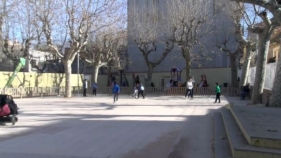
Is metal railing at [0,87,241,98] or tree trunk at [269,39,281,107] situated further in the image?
metal railing at [0,87,241,98]

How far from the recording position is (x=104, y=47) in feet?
121

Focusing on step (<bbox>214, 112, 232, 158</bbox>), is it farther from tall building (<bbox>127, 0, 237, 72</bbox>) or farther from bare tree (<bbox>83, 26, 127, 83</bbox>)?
bare tree (<bbox>83, 26, 127, 83</bbox>)

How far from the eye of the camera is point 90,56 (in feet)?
127

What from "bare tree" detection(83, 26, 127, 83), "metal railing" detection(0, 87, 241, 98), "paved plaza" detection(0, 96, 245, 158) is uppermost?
"bare tree" detection(83, 26, 127, 83)

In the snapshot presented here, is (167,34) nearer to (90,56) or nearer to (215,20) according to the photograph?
(215,20)

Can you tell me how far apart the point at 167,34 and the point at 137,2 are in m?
9.01

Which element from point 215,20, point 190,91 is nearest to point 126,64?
point 215,20

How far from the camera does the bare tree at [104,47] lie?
115 ft

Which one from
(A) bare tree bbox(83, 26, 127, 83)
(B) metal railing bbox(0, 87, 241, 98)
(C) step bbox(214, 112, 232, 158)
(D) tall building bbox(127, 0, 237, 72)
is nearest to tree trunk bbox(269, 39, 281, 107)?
(C) step bbox(214, 112, 232, 158)

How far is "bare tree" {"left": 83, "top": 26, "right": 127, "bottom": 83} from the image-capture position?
115 ft

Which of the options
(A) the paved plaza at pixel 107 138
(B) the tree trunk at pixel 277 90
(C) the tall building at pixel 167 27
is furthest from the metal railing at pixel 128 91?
(A) the paved plaza at pixel 107 138

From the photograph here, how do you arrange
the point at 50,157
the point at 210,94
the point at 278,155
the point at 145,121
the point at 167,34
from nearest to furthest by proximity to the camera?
the point at 278,155
the point at 50,157
the point at 145,121
the point at 210,94
the point at 167,34

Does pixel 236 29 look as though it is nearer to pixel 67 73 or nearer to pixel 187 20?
pixel 187 20

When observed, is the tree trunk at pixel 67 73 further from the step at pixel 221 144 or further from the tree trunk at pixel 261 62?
the step at pixel 221 144
